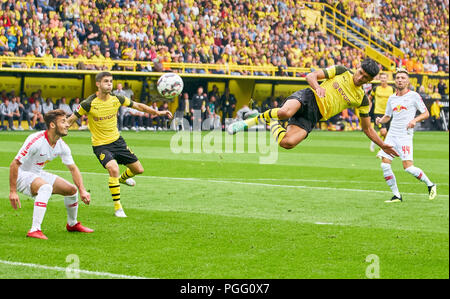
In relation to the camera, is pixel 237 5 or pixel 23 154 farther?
pixel 237 5

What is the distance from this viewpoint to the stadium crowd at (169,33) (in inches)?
1040

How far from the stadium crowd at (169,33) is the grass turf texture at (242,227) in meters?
10.8

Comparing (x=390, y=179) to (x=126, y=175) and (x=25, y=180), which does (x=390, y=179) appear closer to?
(x=126, y=175)

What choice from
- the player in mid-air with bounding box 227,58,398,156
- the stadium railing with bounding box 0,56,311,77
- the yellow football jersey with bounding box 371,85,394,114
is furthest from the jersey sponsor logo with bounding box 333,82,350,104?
the stadium railing with bounding box 0,56,311,77

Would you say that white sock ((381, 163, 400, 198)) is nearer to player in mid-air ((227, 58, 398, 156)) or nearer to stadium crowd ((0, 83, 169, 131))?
player in mid-air ((227, 58, 398, 156))

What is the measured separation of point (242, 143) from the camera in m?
26.7

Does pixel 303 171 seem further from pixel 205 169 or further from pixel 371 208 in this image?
pixel 371 208

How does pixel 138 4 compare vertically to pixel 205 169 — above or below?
above

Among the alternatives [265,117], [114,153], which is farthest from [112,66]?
[265,117]

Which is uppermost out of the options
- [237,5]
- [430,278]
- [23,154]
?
[237,5]

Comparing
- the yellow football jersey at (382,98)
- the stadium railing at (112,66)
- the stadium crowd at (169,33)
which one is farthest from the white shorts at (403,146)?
the stadium railing at (112,66)

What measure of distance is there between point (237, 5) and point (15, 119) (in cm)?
1005
